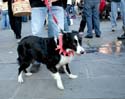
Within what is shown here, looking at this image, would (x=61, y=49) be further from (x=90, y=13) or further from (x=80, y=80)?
(x=90, y=13)

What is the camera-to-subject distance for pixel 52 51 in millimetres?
6250

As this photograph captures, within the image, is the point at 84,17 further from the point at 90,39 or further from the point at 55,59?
the point at 55,59

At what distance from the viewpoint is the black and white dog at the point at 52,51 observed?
5918 mm

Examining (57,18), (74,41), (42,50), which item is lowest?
(42,50)

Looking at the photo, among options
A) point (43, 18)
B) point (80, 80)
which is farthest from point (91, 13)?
point (80, 80)

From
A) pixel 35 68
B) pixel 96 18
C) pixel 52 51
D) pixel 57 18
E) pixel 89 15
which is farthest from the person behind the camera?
pixel 96 18

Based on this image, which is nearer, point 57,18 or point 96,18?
point 57,18

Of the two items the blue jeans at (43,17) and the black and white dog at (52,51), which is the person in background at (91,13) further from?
the black and white dog at (52,51)

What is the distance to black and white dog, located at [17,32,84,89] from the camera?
19.4ft

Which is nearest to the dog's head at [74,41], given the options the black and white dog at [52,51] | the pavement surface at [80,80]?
the black and white dog at [52,51]

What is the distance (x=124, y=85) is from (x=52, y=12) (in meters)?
1.87

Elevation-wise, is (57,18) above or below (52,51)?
above

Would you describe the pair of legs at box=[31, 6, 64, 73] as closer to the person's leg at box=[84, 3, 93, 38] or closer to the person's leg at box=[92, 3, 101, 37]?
the person's leg at box=[84, 3, 93, 38]

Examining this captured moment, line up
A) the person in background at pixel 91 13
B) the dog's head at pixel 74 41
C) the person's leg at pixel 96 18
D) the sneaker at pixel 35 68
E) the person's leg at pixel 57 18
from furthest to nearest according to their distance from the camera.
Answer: the person's leg at pixel 96 18 → the person in background at pixel 91 13 → the sneaker at pixel 35 68 → the person's leg at pixel 57 18 → the dog's head at pixel 74 41
